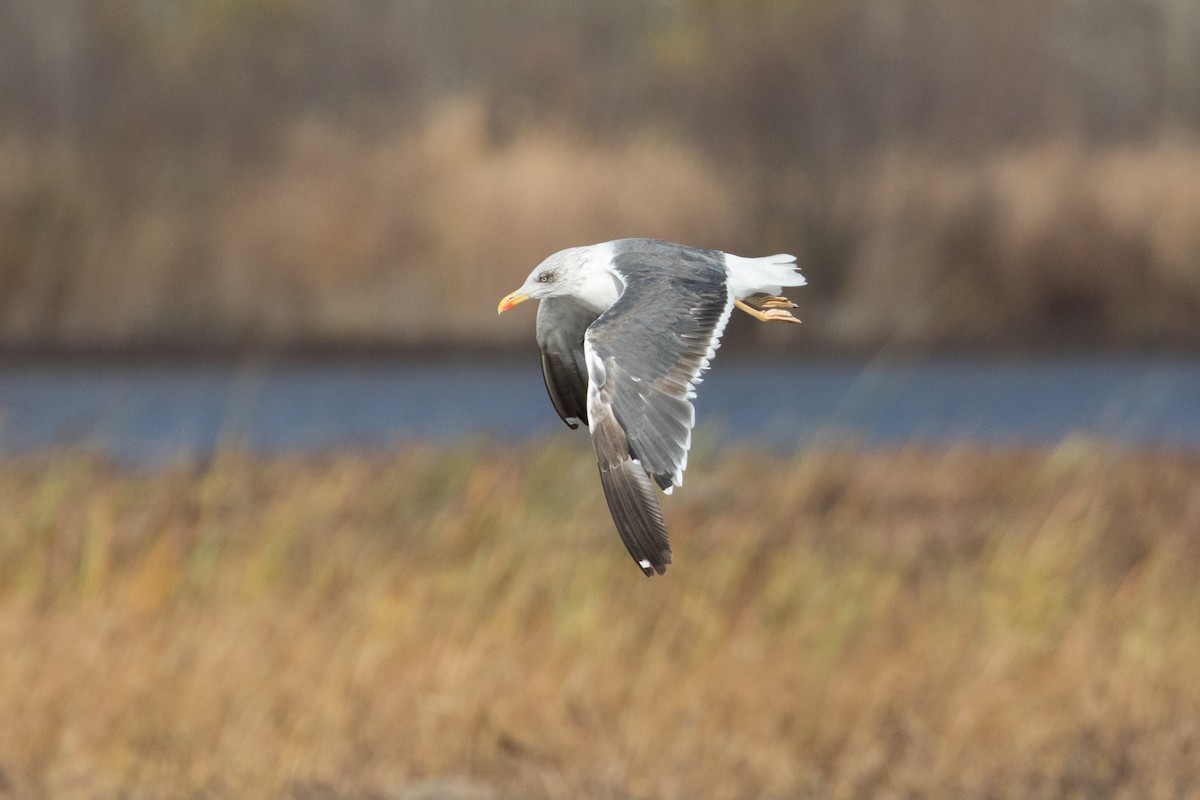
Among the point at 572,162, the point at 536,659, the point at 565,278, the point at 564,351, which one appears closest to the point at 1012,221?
the point at 572,162

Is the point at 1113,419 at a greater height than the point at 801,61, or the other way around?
the point at 801,61

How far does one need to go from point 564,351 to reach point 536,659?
29.6ft

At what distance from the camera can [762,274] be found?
61.4 inches

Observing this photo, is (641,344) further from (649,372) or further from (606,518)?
(606,518)

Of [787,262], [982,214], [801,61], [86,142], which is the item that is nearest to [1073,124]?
[86,142]

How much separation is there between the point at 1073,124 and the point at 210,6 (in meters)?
19.8

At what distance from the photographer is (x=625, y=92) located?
31375mm

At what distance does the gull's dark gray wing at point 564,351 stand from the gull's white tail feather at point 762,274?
136mm

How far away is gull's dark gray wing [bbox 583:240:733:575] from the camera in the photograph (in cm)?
128

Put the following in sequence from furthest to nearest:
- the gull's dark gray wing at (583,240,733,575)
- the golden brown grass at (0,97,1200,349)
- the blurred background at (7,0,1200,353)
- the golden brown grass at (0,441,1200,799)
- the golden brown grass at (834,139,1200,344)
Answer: the golden brown grass at (0,441,1200,799) → the blurred background at (7,0,1200,353) → the golden brown grass at (0,97,1200,349) → the golden brown grass at (834,139,1200,344) → the gull's dark gray wing at (583,240,733,575)

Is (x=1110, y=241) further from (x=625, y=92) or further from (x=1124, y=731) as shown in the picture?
(x=625, y=92)

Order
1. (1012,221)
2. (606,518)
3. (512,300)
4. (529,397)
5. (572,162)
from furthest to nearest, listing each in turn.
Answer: (529,397), (606,518), (1012,221), (572,162), (512,300)

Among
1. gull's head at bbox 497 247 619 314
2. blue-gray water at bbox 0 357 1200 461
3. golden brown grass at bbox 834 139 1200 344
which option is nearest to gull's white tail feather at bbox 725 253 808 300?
gull's head at bbox 497 247 619 314

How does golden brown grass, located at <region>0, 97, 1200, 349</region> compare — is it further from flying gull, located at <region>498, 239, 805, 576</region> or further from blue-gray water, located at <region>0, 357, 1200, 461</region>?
blue-gray water, located at <region>0, 357, 1200, 461</region>
